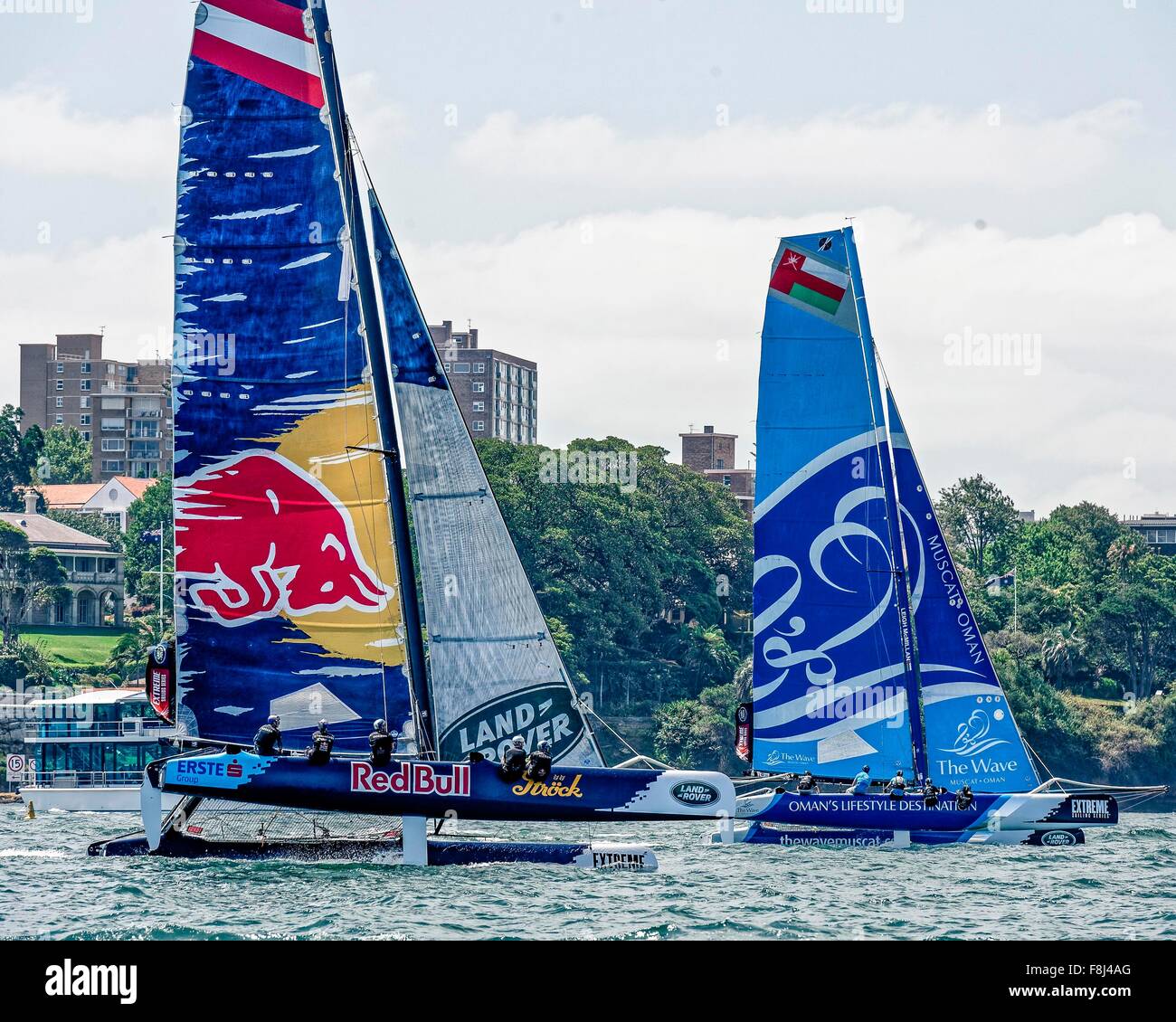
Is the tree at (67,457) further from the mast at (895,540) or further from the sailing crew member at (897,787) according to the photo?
the sailing crew member at (897,787)

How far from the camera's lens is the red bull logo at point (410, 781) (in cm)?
3231

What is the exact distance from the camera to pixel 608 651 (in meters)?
96.4

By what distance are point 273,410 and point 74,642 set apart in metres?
83.7

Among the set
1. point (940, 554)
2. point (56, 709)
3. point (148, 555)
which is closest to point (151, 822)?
point (940, 554)

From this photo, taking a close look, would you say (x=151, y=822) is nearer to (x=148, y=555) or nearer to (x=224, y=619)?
(x=224, y=619)

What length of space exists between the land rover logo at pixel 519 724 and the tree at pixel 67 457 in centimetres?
15024

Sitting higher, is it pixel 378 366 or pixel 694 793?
pixel 378 366

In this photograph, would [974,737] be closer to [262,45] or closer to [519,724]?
[519,724]

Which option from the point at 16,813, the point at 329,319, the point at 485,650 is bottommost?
the point at 16,813

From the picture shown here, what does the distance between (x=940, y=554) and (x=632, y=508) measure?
58.2 metres

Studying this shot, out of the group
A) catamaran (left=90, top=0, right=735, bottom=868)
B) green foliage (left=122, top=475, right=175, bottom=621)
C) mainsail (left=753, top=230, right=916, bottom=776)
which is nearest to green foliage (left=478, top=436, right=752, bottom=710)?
green foliage (left=122, top=475, right=175, bottom=621)

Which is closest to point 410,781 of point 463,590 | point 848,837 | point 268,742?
point 268,742

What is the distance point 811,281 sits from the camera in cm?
4294

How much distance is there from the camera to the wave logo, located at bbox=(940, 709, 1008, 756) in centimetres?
4391
